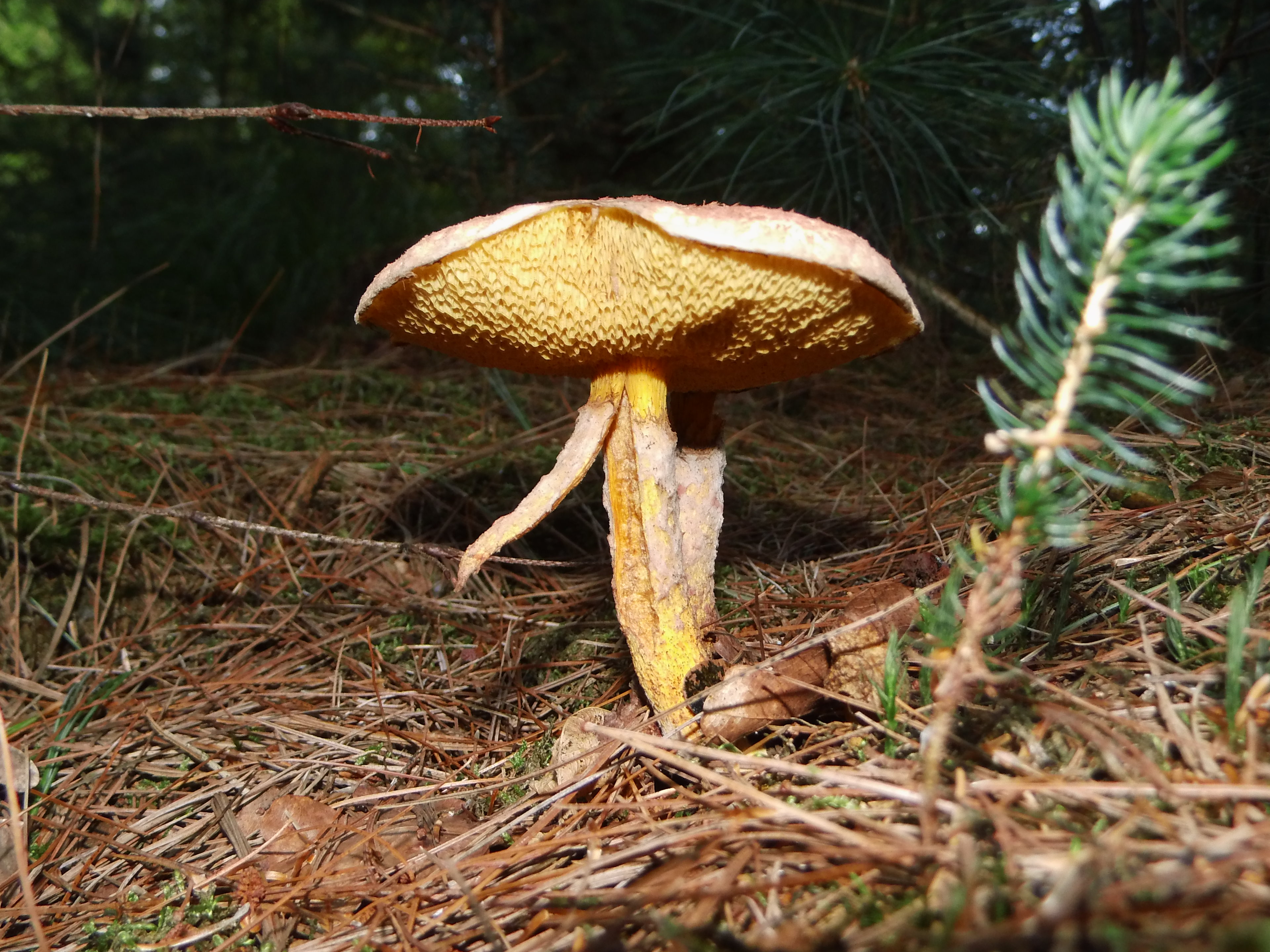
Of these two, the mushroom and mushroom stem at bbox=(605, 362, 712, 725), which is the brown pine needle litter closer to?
mushroom stem at bbox=(605, 362, 712, 725)

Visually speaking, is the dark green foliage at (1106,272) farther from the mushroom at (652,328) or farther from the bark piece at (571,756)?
the bark piece at (571,756)

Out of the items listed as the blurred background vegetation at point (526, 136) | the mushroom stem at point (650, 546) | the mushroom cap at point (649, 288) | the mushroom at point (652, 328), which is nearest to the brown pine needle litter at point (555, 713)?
the mushroom stem at point (650, 546)

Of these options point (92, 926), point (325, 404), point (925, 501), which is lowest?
point (92, 926)

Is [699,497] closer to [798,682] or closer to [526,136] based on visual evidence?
[798,682]

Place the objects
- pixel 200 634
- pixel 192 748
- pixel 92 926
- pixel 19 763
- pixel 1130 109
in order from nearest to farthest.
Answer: pixel 1130 109
pixel 92 926
pixel 19 763
pixel 192 748
pixel 200 634

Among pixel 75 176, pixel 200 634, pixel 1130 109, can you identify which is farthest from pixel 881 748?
pixel 75 176

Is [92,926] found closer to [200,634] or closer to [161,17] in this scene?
[200,634]
